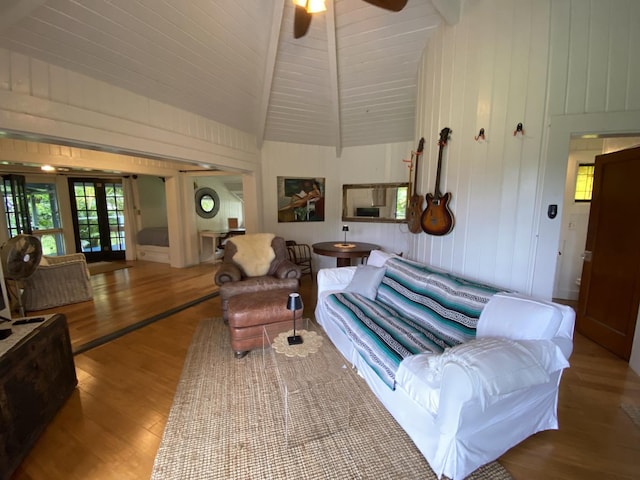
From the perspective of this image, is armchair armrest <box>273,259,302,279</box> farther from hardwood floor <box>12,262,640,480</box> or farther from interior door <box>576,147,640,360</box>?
interior door <box>576,147,640,360</box>

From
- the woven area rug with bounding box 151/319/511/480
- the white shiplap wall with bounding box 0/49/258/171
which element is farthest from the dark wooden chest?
the white shiplap wall with bounding box 0/49/258/171

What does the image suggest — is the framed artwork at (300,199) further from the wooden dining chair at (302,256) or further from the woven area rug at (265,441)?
the woven area rug at (265,441)

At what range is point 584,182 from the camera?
3.39 m

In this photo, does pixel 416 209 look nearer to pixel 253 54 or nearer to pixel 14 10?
pixel 253 54

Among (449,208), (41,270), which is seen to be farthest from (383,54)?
(41,270)

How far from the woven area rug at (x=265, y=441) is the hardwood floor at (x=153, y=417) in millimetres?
126

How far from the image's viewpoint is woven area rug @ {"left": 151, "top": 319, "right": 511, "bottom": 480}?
1324 mm

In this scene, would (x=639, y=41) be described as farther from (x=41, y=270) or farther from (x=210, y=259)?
(x=210, y=259)

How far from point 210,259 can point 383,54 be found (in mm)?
5136

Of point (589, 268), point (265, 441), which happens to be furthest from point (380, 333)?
point (589, 268)

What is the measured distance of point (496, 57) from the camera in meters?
2.14

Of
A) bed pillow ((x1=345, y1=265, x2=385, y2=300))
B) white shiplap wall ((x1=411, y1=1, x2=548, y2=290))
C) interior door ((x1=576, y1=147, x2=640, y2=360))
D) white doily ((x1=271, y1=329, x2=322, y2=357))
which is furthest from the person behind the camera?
bed pillow ((x1=345, y1=265, x2=385, y2=300))

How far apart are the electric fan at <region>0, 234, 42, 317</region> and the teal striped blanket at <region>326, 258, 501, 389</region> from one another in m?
3.12

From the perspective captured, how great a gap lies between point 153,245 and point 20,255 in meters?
3.34
